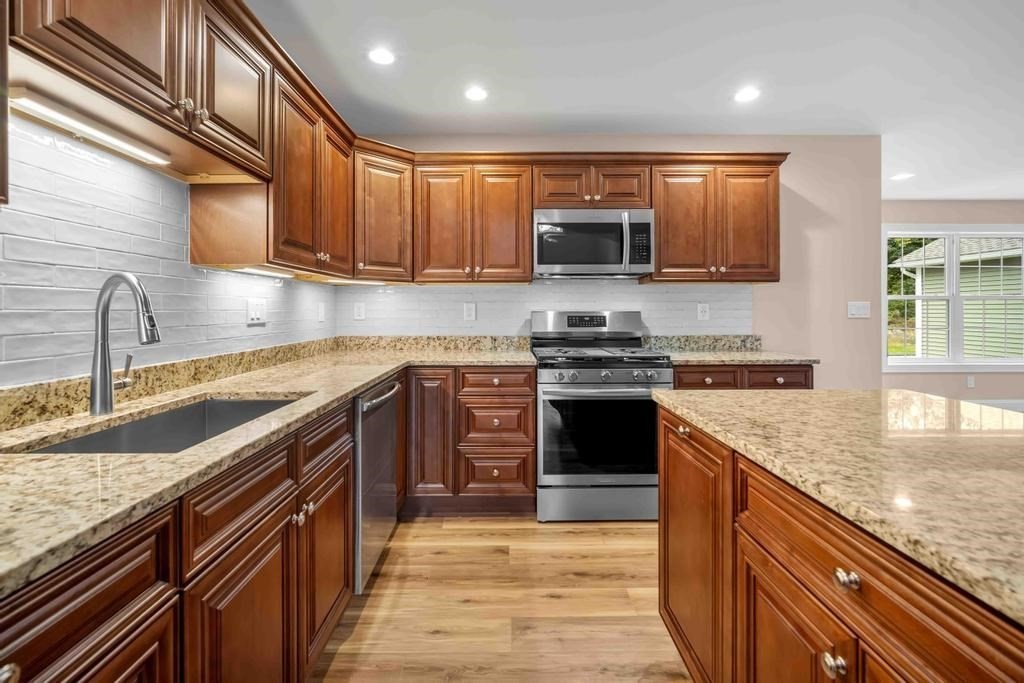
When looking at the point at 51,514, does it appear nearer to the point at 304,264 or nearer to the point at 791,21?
the point at 304,264

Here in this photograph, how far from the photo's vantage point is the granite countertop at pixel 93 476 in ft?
1.99

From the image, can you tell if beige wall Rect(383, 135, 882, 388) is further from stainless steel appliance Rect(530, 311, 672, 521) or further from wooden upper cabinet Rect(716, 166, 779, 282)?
stainless steel appliance Rect(530, 311, 672, 521)

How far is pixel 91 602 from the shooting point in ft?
2.22

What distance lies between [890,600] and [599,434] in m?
2.20

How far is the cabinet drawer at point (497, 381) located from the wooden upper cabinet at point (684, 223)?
1123mm

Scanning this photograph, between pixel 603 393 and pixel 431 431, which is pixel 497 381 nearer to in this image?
pixel 431 431

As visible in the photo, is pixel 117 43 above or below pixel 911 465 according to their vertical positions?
above

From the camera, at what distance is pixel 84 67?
3.58ft

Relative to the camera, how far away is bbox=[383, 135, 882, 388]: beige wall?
Answer: 11.9 feet

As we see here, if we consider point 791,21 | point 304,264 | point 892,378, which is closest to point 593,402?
point 304,264

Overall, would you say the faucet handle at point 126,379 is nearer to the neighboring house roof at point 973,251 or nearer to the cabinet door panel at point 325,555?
the cabinet door panel at point 325,555

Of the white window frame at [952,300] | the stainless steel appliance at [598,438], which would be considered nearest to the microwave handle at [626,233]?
the stainless steel appliance at [598,438]

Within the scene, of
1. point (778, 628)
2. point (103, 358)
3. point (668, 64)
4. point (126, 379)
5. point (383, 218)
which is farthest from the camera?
point (383, 218)

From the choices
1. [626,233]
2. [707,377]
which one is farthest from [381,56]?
[707,377]
